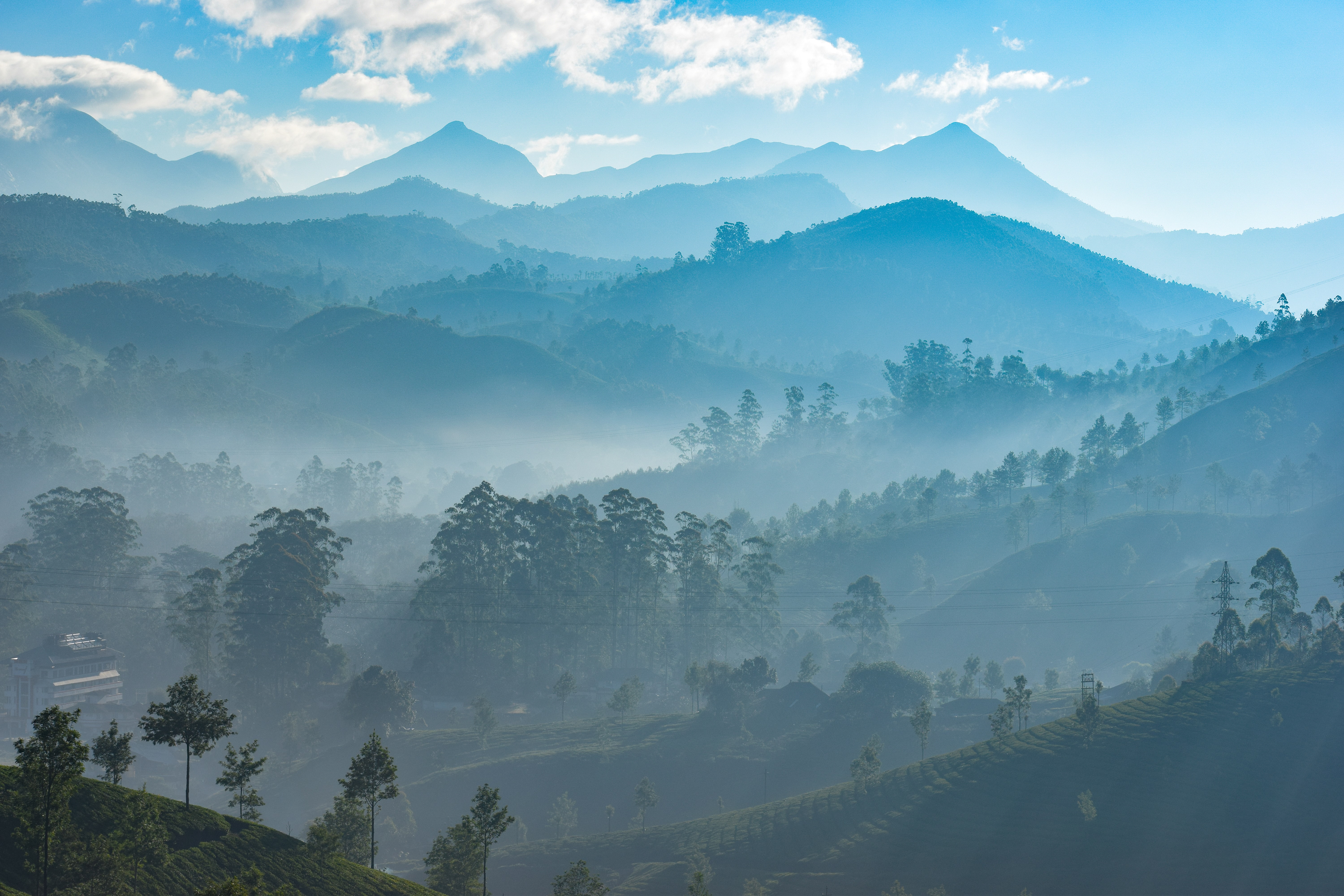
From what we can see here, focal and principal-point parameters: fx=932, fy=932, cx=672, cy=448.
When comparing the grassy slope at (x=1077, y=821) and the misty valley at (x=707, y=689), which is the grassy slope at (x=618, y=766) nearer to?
the misty valley at (x=707, y=689)

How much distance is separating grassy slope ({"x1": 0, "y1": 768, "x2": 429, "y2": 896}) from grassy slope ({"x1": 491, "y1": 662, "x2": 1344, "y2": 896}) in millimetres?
27138

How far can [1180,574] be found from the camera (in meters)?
Answer: 144

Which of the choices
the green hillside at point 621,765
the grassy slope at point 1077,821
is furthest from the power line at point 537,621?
the grassy slope at point 1077,821

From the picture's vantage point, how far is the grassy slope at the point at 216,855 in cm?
4162

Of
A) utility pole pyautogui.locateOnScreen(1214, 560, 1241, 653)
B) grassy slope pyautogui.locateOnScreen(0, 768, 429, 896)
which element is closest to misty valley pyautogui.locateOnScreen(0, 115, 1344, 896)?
grassy slope pyautogui.locateOnScreen(0, 768, 429, 896)

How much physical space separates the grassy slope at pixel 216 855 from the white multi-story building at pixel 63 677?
236 feet

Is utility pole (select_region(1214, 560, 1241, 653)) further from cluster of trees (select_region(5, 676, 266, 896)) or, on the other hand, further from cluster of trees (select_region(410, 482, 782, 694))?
cluster of trees (select_region(5, 676, 266, 896))

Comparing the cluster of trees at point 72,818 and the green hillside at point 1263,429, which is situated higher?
the green hillside at point 1263,429

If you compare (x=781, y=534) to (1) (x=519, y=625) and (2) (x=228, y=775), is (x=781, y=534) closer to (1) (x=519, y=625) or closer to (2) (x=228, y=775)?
(1) (x=519, y=625)

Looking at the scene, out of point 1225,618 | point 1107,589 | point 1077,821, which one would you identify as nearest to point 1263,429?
point 1107,589

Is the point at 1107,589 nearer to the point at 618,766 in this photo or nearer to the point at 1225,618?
the point at 1225,618

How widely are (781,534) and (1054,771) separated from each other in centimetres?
9588

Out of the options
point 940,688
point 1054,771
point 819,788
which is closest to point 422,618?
point 819,788

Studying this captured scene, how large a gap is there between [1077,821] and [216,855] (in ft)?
192
